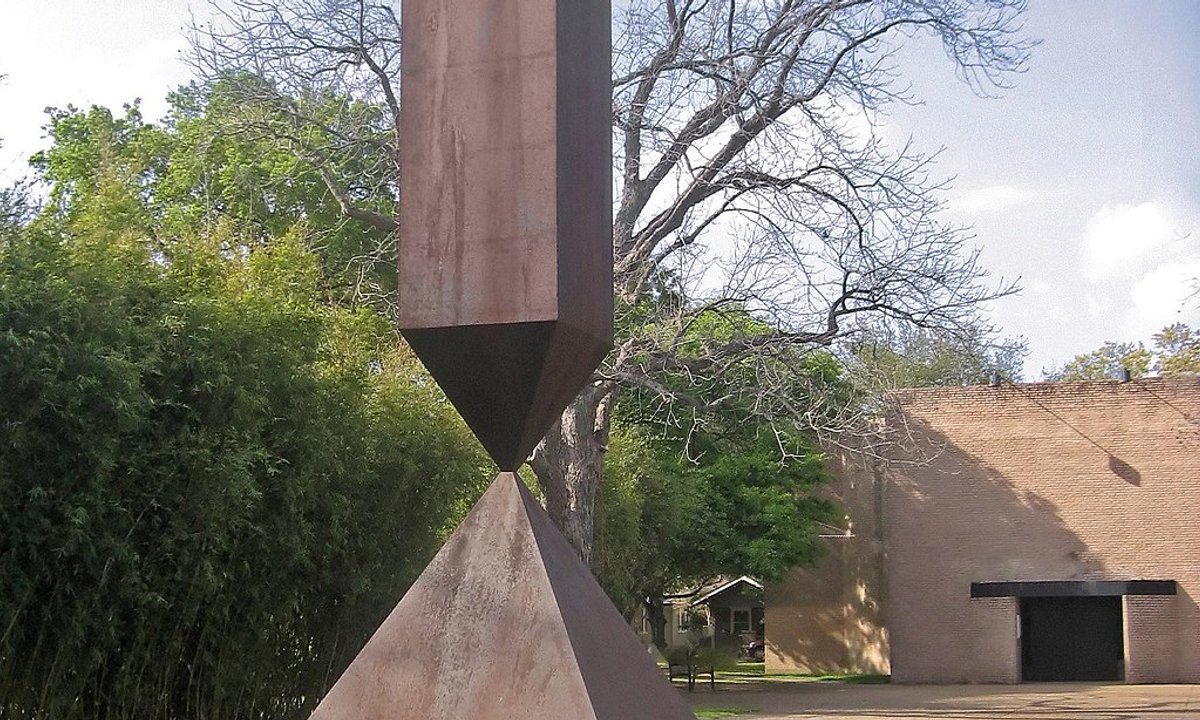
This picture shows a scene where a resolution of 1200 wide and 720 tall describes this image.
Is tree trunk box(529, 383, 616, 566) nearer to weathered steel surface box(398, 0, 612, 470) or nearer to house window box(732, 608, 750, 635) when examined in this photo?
weathered steel surface box(398, 0, 612, 470)

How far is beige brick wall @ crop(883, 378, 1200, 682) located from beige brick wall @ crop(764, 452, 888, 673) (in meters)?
2.53

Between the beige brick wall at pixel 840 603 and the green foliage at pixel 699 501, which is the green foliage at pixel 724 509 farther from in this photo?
the beige brick wall at pixel 840 603

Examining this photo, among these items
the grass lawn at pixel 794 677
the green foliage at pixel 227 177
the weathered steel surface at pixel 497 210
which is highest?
the green foliage at pixel 227 177

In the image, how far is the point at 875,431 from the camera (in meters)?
14.1

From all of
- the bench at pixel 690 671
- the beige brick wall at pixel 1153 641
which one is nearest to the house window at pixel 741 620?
the bench at pixel 690 671

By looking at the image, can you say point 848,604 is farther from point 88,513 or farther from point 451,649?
point 451,649

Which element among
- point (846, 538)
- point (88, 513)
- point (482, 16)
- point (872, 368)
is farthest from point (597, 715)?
point (846, 538)

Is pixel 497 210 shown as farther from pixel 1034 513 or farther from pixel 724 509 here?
pixel 1034 513

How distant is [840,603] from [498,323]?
23.6 m

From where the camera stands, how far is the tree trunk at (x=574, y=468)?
44.2 feet

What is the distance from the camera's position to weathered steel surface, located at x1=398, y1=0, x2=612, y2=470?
5.02 m

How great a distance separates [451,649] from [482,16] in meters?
2.34

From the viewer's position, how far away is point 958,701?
1898cm

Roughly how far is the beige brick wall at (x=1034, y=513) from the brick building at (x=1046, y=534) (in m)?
0.02
